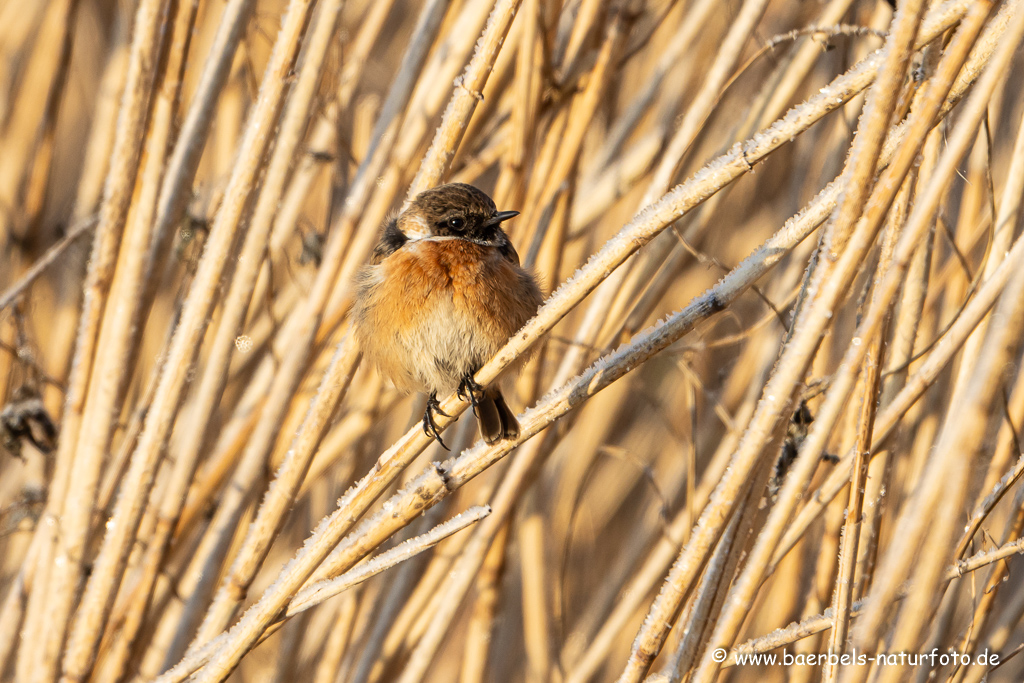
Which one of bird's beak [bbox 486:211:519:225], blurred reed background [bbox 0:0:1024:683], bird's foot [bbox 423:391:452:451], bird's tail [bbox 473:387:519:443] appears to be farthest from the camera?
bird's beak [bbox 486:211:519:225]

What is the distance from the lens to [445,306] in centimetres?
196

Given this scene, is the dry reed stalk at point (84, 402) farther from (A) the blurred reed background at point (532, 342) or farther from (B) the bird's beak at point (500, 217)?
(B) the bird's beak at point (500, 217)

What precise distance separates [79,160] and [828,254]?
3.61 metres

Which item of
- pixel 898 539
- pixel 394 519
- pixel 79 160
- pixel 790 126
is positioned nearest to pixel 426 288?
pixel 394 519

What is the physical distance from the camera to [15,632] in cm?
215

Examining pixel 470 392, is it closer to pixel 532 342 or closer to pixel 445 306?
pixel 445 306

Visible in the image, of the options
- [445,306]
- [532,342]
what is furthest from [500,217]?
[532,342]

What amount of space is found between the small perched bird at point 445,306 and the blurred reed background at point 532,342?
0.31ft

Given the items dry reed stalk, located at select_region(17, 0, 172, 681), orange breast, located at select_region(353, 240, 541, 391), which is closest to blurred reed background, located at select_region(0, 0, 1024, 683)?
dry reed stalk, located at select_region(17, 0, 172, 681)

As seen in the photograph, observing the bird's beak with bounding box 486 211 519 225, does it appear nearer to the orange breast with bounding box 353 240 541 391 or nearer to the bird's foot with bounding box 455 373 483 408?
the orange breast with bounding box 353 240 541 391

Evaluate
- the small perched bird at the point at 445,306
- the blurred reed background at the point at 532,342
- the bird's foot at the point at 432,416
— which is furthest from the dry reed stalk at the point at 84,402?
the bird's foot at the point at 432,416

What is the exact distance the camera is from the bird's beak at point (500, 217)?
2.11 metres

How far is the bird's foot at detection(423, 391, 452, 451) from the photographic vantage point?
163cm

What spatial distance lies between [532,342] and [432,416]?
597mm
